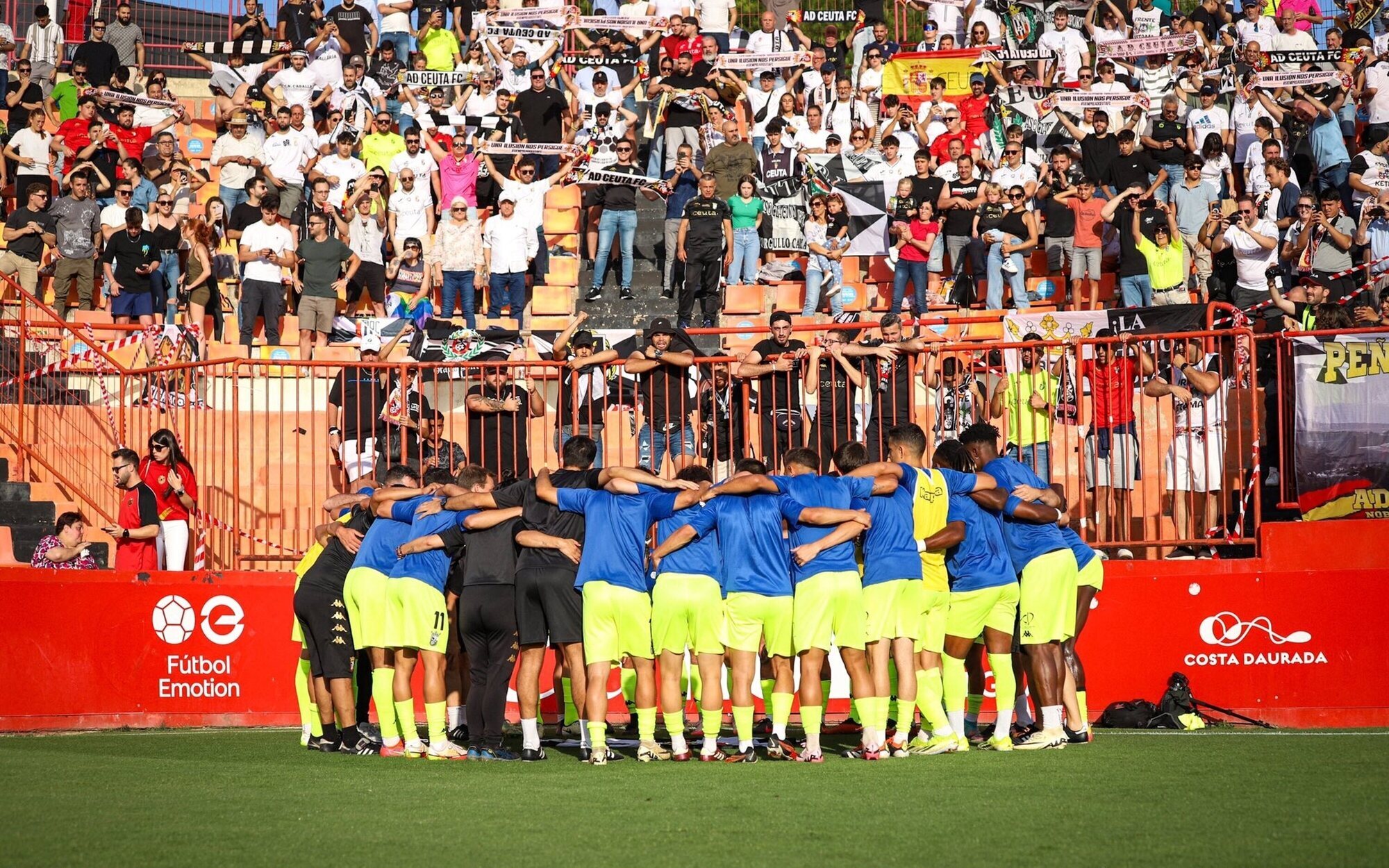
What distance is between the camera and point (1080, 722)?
11609 mm

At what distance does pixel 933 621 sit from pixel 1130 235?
10.6 m

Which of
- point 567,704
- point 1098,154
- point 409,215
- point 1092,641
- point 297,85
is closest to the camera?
point 1092,641

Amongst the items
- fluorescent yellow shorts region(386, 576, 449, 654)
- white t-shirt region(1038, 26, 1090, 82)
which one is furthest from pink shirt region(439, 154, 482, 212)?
fluorescent yellow shorts region(386, 576, 449, 654)

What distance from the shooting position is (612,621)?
10781mm

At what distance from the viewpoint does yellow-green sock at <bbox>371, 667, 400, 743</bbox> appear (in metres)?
11.3

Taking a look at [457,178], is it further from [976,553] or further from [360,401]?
[976,553]

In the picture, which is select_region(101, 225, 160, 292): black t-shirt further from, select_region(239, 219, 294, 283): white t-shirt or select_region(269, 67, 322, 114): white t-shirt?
select_region(269, 67, 322, 114): white t-shirt

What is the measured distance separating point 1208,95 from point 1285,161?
6.32ft

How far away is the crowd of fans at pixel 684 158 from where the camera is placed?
2077cm

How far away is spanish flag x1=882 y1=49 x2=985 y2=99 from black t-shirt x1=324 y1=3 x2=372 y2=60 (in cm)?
891

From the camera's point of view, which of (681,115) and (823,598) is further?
(681,115)

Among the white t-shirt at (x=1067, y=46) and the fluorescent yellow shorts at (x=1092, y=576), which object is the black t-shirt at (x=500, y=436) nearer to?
the fluorescent yellow shorts at (x=1092, y=576)

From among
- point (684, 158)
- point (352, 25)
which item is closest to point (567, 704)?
point (684, 158)

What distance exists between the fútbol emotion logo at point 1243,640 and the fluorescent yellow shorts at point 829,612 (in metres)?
3.84
